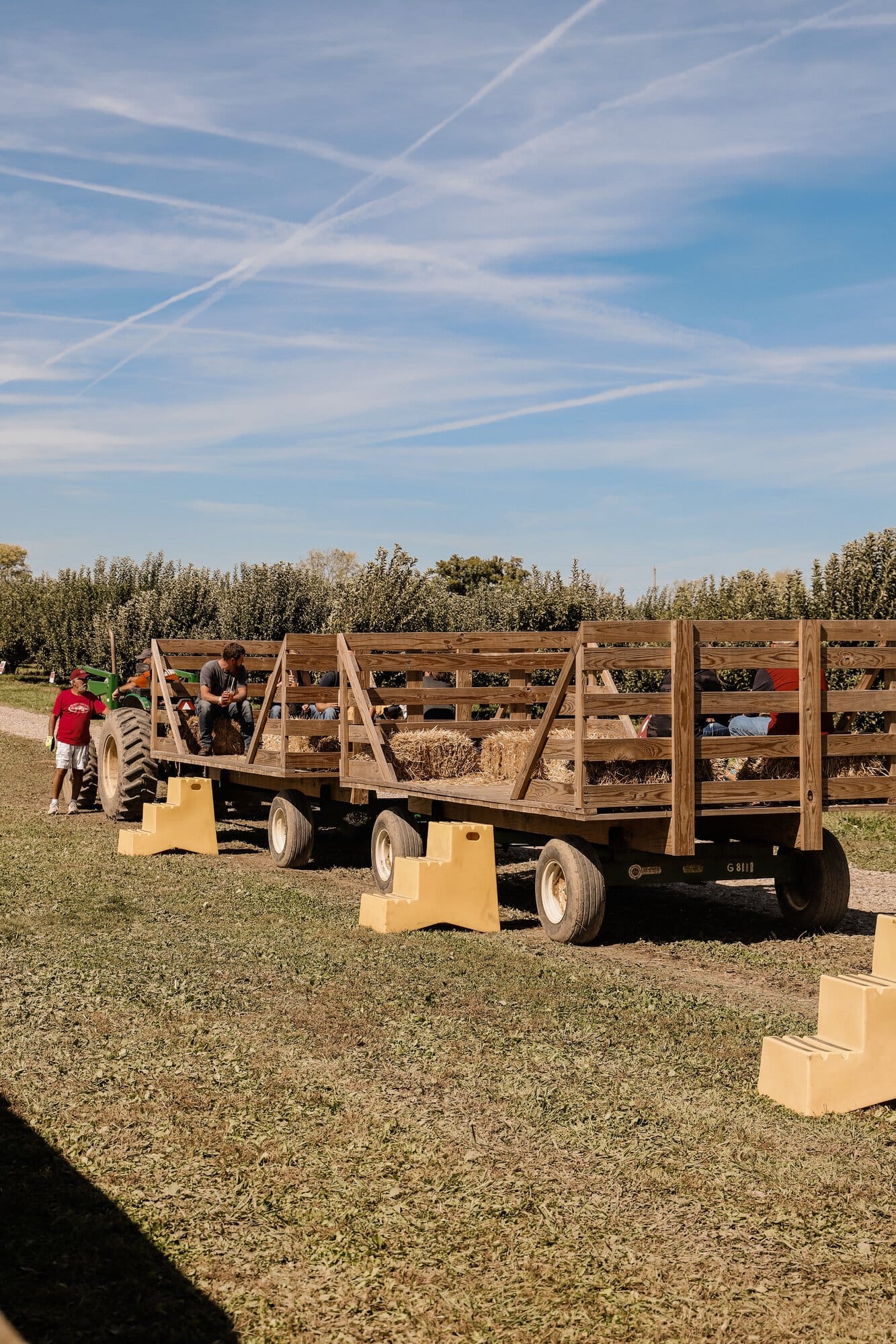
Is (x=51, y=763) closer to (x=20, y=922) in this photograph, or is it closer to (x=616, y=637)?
(x=20, y=922)

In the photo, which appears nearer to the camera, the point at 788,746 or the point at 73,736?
the point at 788,746

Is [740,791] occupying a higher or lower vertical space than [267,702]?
lower

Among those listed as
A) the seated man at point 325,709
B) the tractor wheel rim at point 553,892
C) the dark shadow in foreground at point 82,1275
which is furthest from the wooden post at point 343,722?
the dark shadow in foreground at point 82,1275

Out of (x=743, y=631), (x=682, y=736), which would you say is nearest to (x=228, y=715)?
(x=682, y=736)

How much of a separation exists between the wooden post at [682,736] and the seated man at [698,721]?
0.08 metres

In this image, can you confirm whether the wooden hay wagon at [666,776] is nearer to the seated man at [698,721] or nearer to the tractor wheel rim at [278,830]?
the seated man at [698,721]

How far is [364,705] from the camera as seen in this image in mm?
10953

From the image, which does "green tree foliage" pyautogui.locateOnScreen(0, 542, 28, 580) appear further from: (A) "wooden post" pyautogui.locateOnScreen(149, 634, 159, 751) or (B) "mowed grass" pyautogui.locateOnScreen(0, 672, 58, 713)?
(A) "wooden post" pyautogui.locateOnScreen(149, 634, 159, 751)

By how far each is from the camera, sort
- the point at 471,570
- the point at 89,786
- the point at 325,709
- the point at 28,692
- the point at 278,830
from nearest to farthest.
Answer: the point at 278,830 → the point at 325,709 → the point at 89,786 → the point at 28,692 → the point at 471,570

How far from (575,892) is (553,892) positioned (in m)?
0.53

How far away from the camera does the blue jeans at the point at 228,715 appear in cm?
1438

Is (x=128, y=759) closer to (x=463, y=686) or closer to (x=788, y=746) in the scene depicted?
(x=463, y=686)

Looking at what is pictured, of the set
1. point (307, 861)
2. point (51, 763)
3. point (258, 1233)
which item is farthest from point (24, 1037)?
point (51, 763)

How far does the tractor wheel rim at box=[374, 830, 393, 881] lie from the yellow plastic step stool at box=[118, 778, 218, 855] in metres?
2.81
